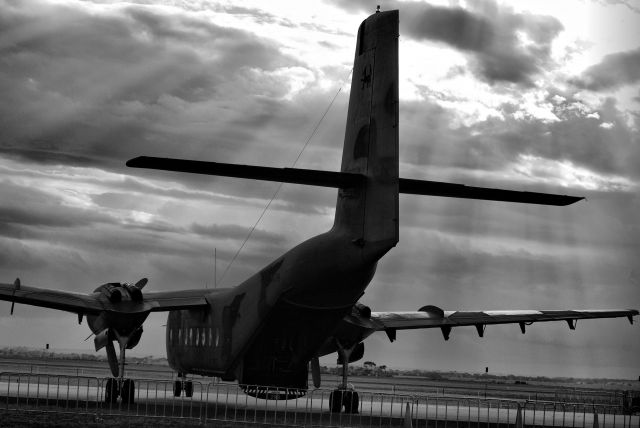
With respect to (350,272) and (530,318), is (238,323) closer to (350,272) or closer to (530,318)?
(350,272)

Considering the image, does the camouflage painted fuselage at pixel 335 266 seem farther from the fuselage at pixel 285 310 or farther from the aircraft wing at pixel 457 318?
the aircraft wing at pixel 457 318

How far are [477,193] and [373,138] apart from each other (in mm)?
3412

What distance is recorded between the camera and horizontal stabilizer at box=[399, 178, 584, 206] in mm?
21203

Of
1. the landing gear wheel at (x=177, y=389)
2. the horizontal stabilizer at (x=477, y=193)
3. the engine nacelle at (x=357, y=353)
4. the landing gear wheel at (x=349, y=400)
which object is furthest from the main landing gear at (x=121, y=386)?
the horizontal stabilizer at (x=477, y=193)

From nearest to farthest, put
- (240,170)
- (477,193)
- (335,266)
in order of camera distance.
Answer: (240,170), (477,193), (335,266)

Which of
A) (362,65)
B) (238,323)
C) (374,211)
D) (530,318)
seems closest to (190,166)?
(374,211)

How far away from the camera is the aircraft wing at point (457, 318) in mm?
33312

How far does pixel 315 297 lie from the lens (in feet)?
83.3

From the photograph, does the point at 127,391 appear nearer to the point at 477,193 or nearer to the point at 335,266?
the point at 335,266

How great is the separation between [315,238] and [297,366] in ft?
17.0

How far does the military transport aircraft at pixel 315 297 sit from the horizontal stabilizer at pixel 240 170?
0.02 meters

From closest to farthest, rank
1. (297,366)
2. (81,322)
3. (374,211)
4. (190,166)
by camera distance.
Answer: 1. (190,166)
2. (374,211)
3. (297,366)
4. (81,322)

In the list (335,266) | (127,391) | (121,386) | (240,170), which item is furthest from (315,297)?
(127,391)

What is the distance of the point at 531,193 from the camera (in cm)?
2119
